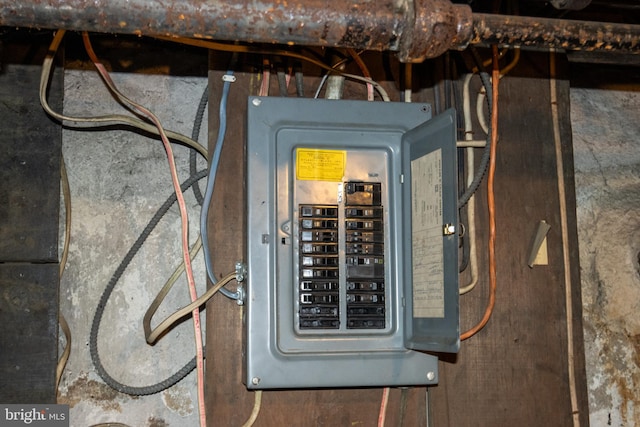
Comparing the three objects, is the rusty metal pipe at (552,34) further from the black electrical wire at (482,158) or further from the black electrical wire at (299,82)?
the black electrical wire at (299,82)

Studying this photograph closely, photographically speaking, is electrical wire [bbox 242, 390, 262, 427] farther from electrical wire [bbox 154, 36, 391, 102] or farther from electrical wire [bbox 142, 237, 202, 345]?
electrical wire [bbox 154, 36, 391, 102]

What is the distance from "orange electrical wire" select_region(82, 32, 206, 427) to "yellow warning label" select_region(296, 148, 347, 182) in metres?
0.24

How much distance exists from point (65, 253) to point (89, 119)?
263 millimetres

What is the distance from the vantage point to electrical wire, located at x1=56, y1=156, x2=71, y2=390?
1.28 m

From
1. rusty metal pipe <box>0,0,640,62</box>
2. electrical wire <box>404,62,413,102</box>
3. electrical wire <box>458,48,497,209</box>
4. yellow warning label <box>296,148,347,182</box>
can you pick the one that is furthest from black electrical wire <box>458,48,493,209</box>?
rusty metal pipe <box>0,0,640,62</box>

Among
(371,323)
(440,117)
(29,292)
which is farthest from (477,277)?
(29,292)

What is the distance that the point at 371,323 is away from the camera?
3.94 ft

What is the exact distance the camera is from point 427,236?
114cm

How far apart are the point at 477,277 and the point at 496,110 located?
331 mm

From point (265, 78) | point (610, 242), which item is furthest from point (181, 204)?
point (610, 242)

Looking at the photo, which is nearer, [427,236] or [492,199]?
[427,236]

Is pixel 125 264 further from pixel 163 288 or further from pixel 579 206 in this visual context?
pixel 579 206

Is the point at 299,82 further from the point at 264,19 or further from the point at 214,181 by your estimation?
the point at 264,19

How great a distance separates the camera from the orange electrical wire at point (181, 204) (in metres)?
1.23
